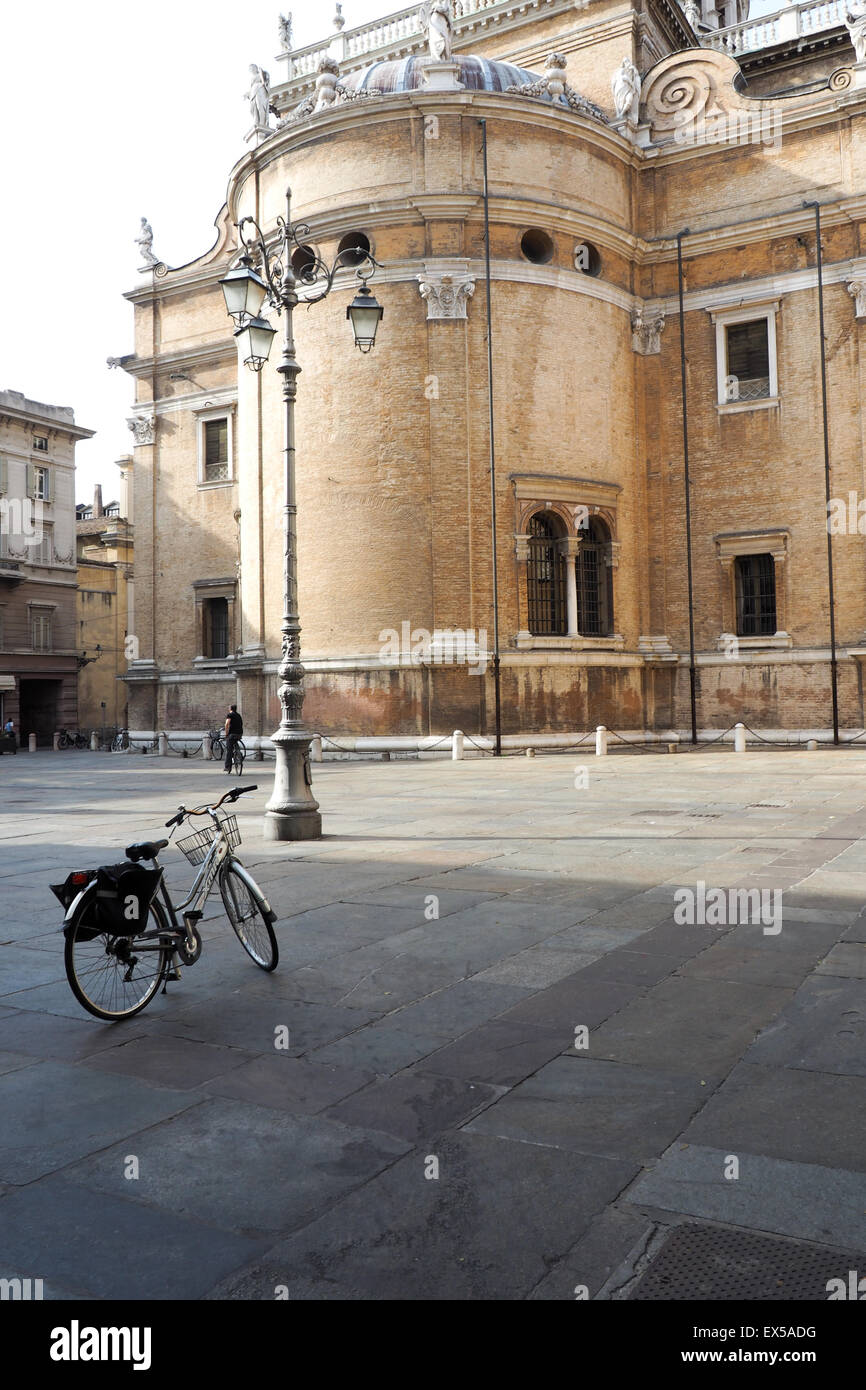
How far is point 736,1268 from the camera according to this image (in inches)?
115

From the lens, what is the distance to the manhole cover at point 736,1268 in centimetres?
281

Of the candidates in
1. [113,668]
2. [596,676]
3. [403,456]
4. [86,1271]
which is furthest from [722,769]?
[113,668]

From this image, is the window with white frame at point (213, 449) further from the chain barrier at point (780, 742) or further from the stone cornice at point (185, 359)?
the chain barrier at point (780, 742)

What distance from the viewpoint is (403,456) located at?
2450 cm

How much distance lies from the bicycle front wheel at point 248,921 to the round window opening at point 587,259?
77.0 ft

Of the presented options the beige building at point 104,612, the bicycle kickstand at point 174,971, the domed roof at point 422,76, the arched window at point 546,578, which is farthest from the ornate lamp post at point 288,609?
the beige building at point 104,612

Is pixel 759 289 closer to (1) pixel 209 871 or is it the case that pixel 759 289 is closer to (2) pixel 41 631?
(1) pixel 209 871

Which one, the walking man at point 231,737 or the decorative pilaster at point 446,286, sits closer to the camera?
the walking man at point 231,737

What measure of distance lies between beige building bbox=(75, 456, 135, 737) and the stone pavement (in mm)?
44094

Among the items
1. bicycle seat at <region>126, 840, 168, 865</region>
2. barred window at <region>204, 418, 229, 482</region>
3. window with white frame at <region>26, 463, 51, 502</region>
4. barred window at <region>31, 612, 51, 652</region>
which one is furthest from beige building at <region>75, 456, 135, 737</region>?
bicycle seat at <region>126, 840, 168, 865</region>

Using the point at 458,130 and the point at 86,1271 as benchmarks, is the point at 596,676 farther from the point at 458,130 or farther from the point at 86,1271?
the point at 86,1271

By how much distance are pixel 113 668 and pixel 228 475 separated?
75.8 feet

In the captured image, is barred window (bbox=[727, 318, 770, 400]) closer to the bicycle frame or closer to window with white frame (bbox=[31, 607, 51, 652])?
the bicycle frame

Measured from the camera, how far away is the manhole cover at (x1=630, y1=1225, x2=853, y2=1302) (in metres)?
2.81
